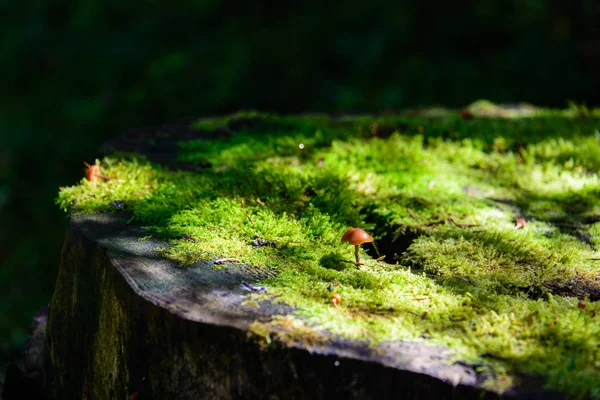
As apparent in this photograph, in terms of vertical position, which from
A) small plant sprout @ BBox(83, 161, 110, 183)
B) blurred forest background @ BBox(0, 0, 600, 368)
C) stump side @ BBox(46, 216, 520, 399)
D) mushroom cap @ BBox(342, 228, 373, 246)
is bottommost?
stump side @ BBox(46, 216, 520, 399)

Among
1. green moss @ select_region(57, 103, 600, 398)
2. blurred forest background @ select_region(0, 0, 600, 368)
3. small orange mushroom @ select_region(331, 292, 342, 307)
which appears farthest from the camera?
blurred forest background @ select_region(0, 0, 600, 368)

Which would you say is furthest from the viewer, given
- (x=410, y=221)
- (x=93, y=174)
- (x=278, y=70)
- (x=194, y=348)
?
(x=278, y=70)

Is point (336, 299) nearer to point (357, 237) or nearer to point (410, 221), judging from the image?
point (357, 237)

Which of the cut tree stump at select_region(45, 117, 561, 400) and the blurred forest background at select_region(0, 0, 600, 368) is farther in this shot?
the blurred forest background at select_region(0, 0, 600, 368)

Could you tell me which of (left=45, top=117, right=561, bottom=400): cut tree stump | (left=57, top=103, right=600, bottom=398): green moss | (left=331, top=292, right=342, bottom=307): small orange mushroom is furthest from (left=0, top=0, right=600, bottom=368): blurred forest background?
(left=331, top=292, right=342, bottom=307): small orange mushroom

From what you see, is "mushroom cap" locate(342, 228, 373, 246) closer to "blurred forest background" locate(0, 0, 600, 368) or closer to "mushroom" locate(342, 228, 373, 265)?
"mushroom" locate(342, 228, 373, 265)

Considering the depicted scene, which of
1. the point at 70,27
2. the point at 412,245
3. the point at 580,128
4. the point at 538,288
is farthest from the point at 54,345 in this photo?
the point at 70,27

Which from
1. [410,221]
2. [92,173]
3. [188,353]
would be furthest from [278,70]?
[188,353]
